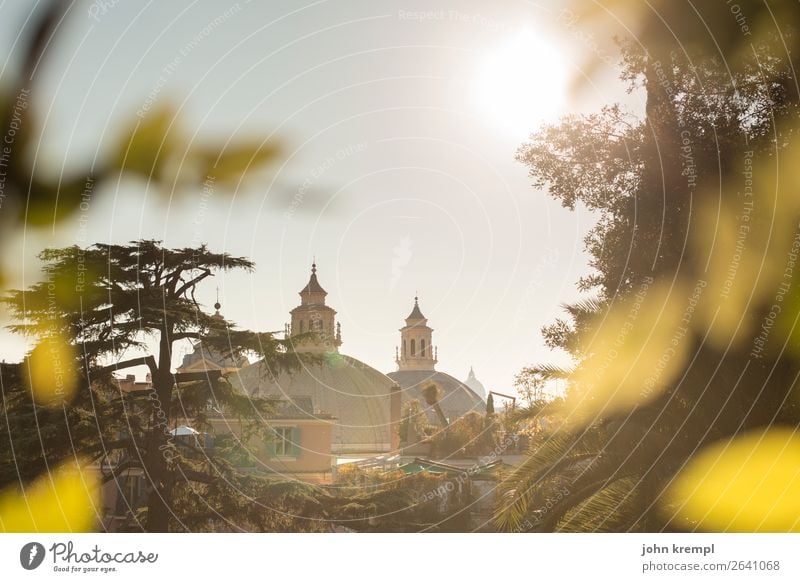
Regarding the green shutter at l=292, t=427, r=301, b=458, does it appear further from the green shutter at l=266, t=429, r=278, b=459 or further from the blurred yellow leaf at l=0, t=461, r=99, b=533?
the blurred yellow leaf at l=0, t=461, r=99, b=533

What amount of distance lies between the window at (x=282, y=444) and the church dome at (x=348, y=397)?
73 cm

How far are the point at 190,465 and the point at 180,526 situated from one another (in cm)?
140

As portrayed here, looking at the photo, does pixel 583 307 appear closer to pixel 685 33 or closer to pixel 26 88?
pixel 685 33

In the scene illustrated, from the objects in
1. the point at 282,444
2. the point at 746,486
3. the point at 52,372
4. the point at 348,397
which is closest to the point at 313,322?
the point at 282,444

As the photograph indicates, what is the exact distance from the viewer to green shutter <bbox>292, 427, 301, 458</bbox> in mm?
16736

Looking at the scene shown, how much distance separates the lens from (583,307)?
548 inches

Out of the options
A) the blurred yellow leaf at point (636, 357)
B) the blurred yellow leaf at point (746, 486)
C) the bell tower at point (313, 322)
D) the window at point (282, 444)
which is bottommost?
the blurred yellow leaf at point (746, 486)

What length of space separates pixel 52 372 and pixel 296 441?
5.24 m

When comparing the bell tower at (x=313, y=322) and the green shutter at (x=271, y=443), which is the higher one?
the bell tower at (x=313, y=322)

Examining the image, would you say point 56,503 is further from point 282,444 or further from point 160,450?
point 282,444

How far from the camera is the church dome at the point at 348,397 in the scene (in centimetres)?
2042

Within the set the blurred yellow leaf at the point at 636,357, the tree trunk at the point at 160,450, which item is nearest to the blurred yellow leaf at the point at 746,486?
the blurred yellow leaf at the point at 636,357

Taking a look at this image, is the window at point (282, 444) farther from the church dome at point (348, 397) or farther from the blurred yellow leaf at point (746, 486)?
the blurred yellow leaf at point (746, 486)
